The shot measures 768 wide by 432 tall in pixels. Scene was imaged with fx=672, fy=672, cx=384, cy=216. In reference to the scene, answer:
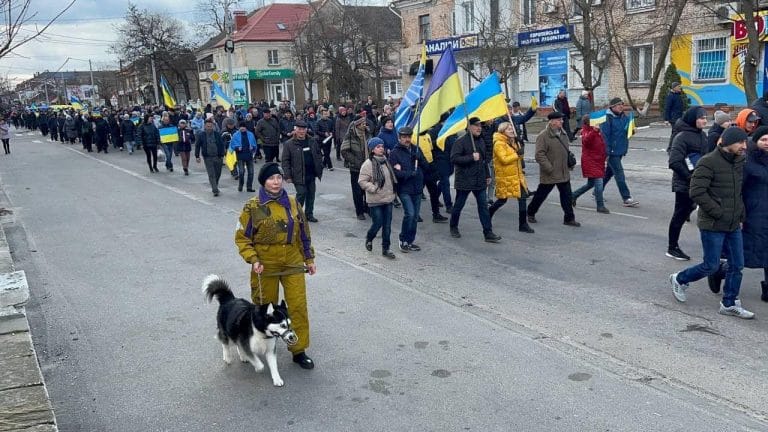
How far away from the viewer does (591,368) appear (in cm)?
533

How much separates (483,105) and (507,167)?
3.67 ft

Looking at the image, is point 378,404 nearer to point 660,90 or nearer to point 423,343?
point 423,343

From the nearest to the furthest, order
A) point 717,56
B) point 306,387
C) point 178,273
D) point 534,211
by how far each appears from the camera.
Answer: point 306,387 < point 178,273 < point 534,211 < point 717,56

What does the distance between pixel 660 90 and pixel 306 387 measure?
27.0m

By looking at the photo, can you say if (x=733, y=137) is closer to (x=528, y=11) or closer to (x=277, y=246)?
(x=277, y=246)

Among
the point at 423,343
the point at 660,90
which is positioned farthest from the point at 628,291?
the point at 660,90

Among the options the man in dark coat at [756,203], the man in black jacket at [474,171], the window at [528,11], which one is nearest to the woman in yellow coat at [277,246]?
the man in dark coat at [756,203]

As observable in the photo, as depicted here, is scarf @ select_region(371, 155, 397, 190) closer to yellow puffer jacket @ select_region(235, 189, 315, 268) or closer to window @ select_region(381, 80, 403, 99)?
yellow puffer jacket @ select_region(235, 189, 315, 268)

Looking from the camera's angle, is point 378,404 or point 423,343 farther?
point 423,343

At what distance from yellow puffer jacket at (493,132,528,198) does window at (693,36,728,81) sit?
69.0 feet

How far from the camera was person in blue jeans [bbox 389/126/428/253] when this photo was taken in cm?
933

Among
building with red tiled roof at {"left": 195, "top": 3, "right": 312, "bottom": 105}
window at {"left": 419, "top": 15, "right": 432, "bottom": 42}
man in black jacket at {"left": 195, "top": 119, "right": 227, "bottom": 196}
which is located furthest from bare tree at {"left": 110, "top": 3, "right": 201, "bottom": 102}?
man in black jacket at {"left": 195, "top": 119, "right": 227, "bottom": 196}

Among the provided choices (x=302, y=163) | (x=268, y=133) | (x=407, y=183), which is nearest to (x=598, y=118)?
(x=407, y=183)

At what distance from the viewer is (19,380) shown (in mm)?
4715
